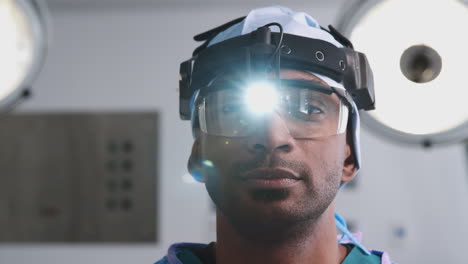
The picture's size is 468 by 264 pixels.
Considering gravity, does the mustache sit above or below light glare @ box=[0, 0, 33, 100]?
below

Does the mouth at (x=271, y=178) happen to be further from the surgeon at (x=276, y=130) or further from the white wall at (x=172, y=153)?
the white wall at (x=172, y=153)

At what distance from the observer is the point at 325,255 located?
729 mm

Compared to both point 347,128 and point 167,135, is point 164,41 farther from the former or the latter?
point 347,128


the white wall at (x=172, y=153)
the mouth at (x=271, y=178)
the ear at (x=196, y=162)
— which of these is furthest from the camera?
the white wall at (x=172, y=153)

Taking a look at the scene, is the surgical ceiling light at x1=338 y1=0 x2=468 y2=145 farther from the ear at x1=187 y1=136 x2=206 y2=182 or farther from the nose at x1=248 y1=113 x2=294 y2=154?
the ear at x1=187 y1=136 x2=206 y2=182

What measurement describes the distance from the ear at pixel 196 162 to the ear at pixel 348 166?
257 millimetres

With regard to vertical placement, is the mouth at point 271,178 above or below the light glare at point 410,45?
below

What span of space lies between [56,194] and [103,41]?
929mm

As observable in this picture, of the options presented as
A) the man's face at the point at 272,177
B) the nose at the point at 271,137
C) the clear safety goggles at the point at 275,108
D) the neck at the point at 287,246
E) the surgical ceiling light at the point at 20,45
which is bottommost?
the neck at the point at 287,246

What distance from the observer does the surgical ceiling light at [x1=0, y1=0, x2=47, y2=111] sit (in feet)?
2.69

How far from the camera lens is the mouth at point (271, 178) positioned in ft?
2.09

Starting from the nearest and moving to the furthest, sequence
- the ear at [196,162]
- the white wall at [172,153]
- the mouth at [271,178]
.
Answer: the mouth at [271,178], the ear at [196,162], the white wall at [172,153]

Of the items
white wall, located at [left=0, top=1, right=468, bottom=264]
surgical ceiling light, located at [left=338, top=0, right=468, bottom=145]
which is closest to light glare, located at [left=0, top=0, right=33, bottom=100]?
surgical ceiling light, located at [left=338, top=0, right=468, bottom=145]

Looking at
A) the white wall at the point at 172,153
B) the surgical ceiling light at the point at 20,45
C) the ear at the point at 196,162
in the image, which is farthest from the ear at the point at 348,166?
the white wall at the point at 172,153
